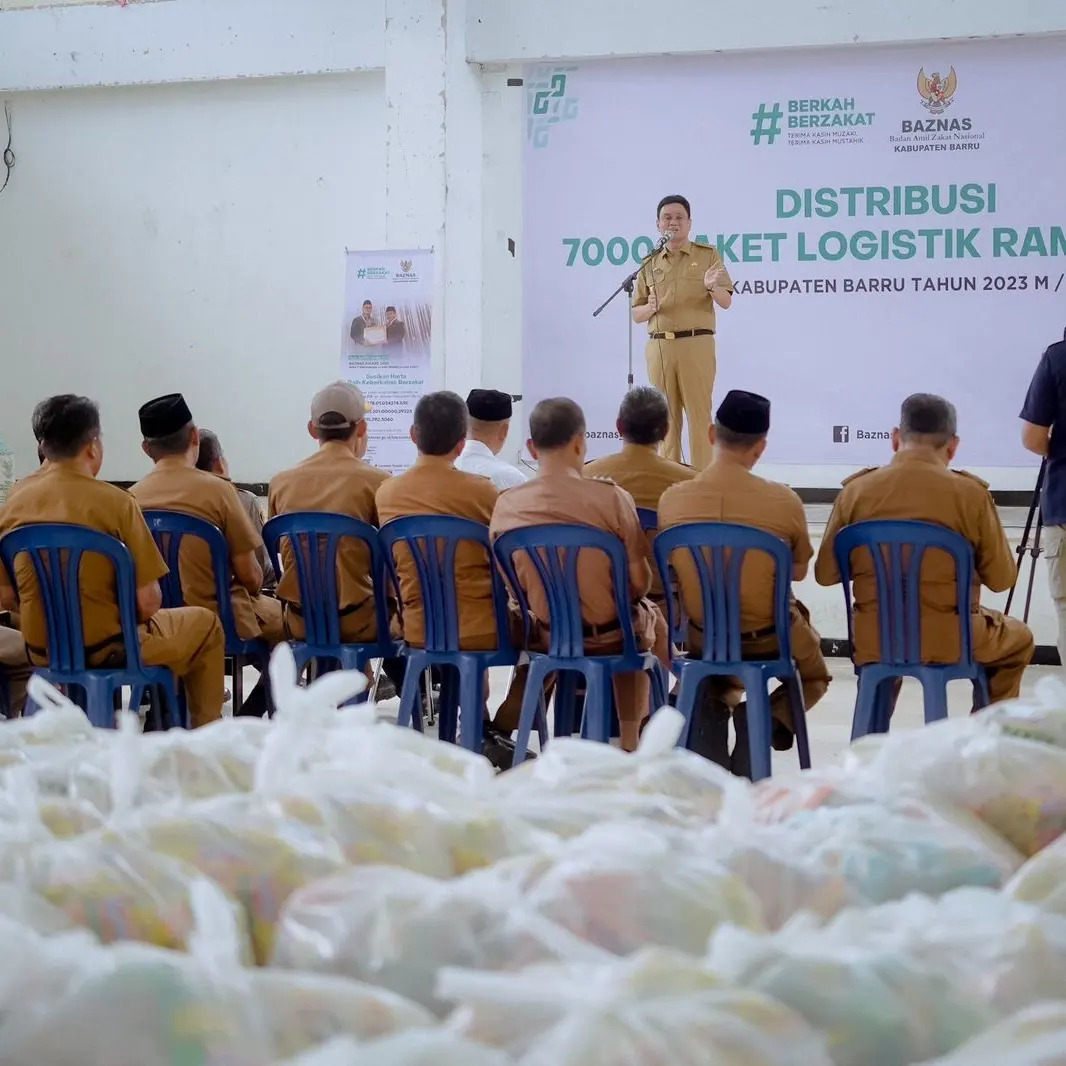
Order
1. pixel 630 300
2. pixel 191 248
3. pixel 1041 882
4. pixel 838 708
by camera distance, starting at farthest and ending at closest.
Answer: pixel 191 248 < pixel 630 300 < pixel 838 708 < pixel 1041 882

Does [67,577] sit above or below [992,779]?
below

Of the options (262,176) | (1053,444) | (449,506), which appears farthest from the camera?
(262,176)

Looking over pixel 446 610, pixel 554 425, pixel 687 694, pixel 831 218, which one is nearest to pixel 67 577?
pixel 446 610

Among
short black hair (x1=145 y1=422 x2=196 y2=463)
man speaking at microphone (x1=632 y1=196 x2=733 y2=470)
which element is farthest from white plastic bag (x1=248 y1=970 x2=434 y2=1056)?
man speaking at microphone (x1=632 y1=196 x2=733 y2=470)

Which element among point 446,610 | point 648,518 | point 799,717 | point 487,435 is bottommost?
point 799,717

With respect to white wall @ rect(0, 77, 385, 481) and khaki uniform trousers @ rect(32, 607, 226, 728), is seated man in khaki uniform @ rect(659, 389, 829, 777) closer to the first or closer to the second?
khaki uniform trousers @ rect(32, 607, 226, 728)

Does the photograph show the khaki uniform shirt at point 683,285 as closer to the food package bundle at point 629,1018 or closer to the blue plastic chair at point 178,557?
the blue plastic chair at point 178,557

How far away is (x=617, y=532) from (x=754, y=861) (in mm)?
3152

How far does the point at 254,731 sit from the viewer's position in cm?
136

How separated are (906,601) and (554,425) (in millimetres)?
1110

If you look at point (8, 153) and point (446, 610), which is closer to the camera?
point (446, 610)

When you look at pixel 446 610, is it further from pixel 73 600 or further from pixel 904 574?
pixel 904 574

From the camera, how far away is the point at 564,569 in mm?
4105

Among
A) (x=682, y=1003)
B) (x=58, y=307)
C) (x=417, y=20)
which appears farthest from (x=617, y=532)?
(x=58, y=307)
